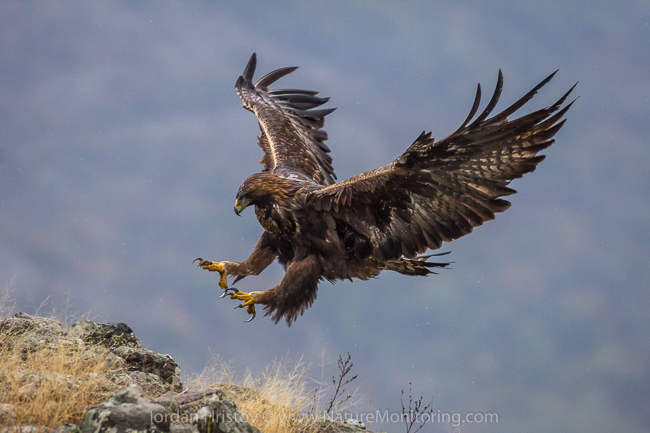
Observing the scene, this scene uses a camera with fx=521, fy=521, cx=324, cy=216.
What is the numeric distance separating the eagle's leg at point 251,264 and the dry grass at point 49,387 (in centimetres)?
186

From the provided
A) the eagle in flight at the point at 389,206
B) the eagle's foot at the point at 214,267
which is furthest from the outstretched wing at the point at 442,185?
the eagle's foot at the point at 214,267

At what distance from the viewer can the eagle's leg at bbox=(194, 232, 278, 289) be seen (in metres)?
7.34

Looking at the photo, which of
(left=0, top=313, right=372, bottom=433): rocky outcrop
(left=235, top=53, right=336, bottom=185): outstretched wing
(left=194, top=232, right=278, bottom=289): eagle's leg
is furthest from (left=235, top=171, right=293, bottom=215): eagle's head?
(left=0, top=313, right=372, bottom=433): rocky outcrop

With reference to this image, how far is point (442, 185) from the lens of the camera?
628 cm

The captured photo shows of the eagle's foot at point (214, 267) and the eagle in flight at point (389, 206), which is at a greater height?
the eagle in flight at point (389, 206)

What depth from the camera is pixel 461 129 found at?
19.1ft

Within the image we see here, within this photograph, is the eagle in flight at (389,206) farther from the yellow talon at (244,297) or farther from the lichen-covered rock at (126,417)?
the lichen-covered rock at (126,417)

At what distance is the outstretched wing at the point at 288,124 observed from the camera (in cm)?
901

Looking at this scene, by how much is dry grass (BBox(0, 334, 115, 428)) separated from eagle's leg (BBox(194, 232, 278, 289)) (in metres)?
1.86

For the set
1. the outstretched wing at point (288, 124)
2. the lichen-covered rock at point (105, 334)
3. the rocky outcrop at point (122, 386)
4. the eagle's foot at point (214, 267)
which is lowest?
the rocky outcrop at point (122, 386)

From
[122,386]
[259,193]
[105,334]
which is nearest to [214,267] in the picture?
[259,193]

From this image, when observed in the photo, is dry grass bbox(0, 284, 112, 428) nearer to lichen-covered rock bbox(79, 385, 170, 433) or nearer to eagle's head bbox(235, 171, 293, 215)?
lichen-covered rock bbox(79, 385, 170, 433)

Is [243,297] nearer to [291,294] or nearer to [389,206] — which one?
[291,294]

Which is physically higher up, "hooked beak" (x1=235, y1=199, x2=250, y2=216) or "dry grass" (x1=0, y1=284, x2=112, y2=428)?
"hooked beak" (x1=235, y1=199, x2=250, y2=216)
